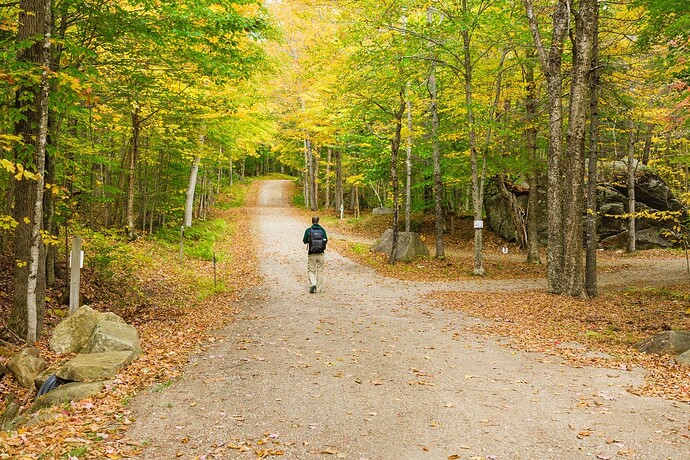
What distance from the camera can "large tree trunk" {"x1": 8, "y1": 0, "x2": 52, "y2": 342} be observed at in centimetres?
677

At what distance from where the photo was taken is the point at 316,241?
41.8ft

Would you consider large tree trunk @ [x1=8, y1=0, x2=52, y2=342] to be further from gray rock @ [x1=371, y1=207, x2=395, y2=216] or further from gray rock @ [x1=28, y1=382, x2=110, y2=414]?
gray rock @ [x1=371, y1=207, x2=395, y2=216]

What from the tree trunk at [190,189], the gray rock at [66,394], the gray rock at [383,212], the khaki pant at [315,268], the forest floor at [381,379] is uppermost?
the tree trunk at [190,189]

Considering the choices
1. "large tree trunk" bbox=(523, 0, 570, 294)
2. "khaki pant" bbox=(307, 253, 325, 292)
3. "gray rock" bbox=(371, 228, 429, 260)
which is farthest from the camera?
"gray rock" bbox=(371, 228, 429, 260)

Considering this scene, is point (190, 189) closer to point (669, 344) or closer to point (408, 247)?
point (408, 247)

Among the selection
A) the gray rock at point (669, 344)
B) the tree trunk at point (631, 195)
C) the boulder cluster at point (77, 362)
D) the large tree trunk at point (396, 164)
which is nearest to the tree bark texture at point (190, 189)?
the large tree trunk at point (396, 164)

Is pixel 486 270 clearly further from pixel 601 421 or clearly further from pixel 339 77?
pixel 601 421

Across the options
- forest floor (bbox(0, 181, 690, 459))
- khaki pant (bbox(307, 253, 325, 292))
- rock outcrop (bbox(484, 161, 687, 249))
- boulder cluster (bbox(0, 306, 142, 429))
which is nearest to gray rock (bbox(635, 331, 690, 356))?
forest floor (bbox(0, 181, 690, 459))

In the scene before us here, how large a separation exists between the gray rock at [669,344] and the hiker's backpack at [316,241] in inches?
305

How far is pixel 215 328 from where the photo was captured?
948 centimetres

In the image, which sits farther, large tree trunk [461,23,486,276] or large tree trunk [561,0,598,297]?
large tree trunk [461,23,486,276]

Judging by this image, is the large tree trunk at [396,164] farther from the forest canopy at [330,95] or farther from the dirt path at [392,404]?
the dirt path at [392,404]

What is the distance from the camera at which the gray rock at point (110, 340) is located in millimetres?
7105

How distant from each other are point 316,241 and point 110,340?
642 centimetres
